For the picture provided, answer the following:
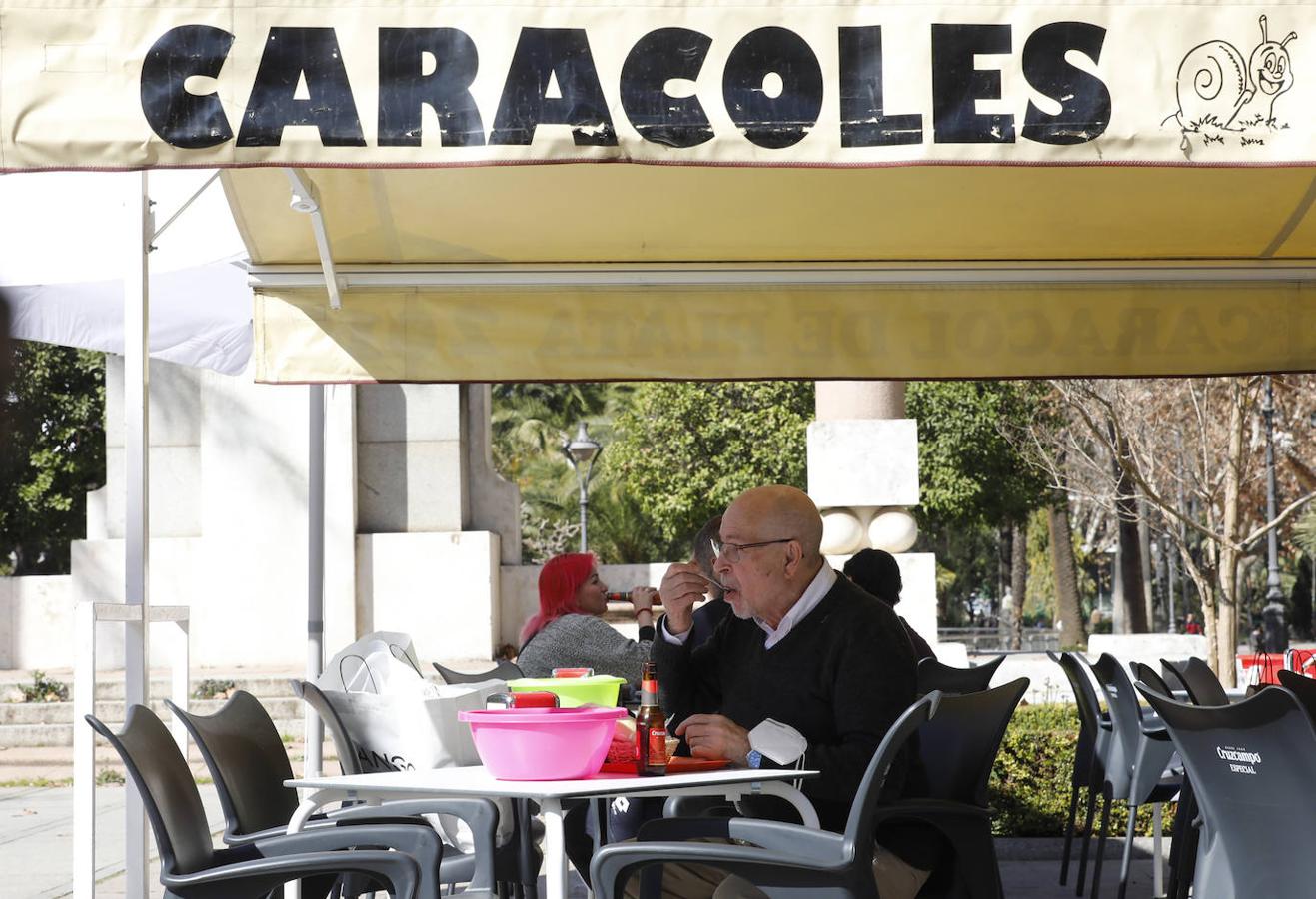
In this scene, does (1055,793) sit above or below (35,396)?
below

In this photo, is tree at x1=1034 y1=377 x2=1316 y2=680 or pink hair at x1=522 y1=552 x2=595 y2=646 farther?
tree at x1=1034 y1=377 x2=1316 y2=680

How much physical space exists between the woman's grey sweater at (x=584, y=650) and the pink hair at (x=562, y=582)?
0.36 metres

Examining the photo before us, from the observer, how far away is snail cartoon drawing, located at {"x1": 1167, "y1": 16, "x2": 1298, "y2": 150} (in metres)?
3.09

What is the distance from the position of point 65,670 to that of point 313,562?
1297 centimetres

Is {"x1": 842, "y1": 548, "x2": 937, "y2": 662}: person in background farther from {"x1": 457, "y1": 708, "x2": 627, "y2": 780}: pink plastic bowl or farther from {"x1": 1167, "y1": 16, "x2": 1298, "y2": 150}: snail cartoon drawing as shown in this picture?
{"x1": 1167, "y1": 16, "x2": 1298, "y2": 150}: snail cartoon drawing

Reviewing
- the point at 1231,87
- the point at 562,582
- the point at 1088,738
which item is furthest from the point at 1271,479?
the point at 1231,87

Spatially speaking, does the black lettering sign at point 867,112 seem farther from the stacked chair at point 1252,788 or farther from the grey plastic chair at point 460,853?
the grey plastic chair at point 460,853

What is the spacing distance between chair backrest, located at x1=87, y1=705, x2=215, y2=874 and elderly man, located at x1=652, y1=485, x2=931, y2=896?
121cm

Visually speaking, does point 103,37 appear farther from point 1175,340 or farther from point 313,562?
point 313,562

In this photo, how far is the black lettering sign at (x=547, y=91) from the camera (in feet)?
10.0

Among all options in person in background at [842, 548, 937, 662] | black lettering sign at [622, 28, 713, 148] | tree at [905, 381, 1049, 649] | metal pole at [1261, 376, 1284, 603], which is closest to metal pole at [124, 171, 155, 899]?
black lettering sign at [622, 28, 713, 148]

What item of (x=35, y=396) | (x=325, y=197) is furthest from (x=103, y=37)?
(x=325, y=197)

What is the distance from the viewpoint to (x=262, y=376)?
5.98m

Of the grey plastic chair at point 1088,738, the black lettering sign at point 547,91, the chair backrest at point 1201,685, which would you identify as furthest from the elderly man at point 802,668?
the grey plastic chair at point 1088,738
